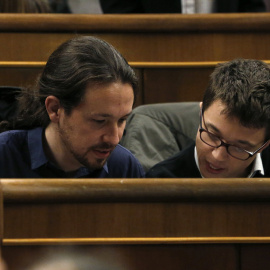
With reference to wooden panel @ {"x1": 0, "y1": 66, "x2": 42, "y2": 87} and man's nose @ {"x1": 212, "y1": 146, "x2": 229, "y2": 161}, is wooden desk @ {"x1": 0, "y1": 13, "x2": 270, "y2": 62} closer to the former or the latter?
wooden panel @ {"x1": 0, "y1": 66, "x2": 42, "y2": 87}

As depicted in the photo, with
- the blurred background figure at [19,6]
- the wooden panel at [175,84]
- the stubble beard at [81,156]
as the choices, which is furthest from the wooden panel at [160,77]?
the stubble beard at [81,156]

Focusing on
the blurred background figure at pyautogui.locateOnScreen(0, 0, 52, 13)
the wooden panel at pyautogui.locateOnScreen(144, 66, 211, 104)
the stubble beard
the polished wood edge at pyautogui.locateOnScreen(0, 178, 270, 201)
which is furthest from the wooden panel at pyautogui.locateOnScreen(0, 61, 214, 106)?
the polished wood edge at pyautogui.locateOnScreen(0, 178, 270, 201)

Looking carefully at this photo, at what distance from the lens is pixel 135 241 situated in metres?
0.72

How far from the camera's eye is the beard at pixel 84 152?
879mm

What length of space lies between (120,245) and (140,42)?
0.58 meters

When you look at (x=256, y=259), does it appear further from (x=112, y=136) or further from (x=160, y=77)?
(x=160, y=77)

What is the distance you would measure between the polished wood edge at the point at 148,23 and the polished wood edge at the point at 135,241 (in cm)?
57

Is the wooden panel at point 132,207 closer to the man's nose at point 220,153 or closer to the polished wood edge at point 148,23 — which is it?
the man's nose at point 220,153

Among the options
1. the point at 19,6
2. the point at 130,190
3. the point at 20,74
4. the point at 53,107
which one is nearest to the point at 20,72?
the point at 20,74

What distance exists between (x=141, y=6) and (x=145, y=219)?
775mm

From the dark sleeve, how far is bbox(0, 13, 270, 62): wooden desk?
0.53 ft

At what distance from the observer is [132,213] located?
0.72 meters

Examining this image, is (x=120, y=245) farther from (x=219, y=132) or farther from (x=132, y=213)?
(x=219, y=132)

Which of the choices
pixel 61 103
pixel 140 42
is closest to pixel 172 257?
pixel 61 103
